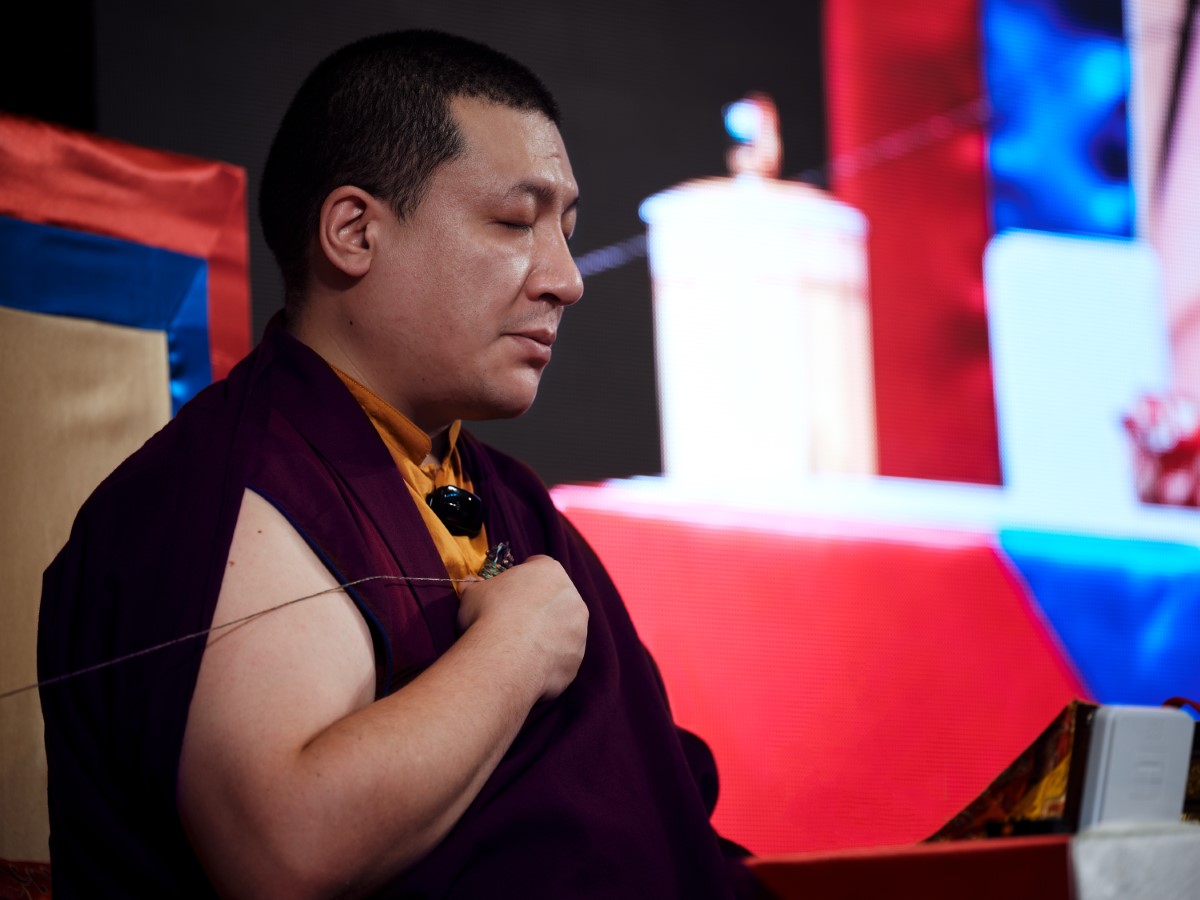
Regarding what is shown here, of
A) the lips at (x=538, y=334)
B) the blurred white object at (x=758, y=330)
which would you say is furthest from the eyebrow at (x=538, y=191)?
the blurred white object at (x=758, y=330)

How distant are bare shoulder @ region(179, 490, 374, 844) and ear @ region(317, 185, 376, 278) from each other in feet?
0.94

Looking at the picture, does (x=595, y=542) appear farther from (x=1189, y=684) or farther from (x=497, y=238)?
(x=1189, y=684)

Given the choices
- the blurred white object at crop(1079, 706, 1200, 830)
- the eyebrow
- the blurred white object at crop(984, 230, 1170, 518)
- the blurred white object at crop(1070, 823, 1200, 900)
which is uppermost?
the eyebrow

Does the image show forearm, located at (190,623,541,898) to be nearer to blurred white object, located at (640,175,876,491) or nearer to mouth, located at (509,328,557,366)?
mouth, located at (509,328,557,366)

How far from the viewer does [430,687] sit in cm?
92

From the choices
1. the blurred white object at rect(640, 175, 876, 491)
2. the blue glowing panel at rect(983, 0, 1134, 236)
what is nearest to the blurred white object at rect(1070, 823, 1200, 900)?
the blurred white object at rect(640, 175, 876, 491)

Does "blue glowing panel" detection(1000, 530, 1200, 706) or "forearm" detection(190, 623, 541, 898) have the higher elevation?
"forearm" detection(190, 623, 541, 898)

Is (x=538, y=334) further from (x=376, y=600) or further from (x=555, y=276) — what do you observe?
(x=376, y=600)

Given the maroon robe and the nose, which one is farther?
the nose

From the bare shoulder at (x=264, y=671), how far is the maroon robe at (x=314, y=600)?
1 centimetres

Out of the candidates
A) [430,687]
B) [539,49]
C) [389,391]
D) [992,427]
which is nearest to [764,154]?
[539,49]

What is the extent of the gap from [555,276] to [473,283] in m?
0.08

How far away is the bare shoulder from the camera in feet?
2.79

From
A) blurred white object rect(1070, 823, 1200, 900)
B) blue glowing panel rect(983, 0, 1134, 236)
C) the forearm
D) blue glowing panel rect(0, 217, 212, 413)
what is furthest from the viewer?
blue glowing panel rect(983, 0, 1134, 236)
